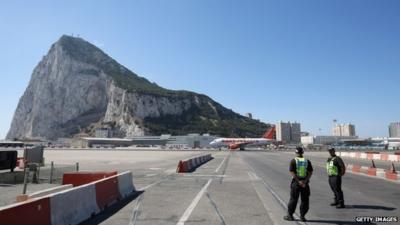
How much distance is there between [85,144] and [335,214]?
582 feet

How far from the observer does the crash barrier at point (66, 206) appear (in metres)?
7.03

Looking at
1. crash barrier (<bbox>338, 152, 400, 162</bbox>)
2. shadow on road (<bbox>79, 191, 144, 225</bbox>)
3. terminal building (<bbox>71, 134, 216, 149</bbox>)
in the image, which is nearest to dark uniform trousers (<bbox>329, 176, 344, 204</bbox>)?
shadow on road (<bbox>79, 191, 144, 225</bbox>)

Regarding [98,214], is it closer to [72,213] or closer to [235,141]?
[72,213]

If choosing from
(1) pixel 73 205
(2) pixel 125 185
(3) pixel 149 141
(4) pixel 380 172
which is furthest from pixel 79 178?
(3) pixel 149 141

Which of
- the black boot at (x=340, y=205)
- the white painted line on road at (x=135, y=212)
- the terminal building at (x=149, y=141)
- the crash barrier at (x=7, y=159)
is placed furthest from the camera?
the terminal building at (x=149, y=141)

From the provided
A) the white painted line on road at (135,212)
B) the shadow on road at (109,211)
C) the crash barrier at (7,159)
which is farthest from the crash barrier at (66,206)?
the crash barrier at (7,159)

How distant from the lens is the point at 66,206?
353 inches

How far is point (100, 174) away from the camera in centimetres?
1644

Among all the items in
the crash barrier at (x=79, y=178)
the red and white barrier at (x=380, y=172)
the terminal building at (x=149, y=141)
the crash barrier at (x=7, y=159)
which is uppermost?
the terminal building at (x=149, y=141)

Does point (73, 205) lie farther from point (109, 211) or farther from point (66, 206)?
point (109, 211)

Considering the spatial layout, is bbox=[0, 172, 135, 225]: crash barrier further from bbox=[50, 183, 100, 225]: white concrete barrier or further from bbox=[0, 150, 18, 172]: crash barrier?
bbox=[0, 150, 18, 172]: crash barrier


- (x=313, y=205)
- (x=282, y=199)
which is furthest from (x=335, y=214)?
(x=282, y=199)

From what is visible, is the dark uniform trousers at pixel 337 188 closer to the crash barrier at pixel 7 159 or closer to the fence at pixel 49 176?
the fence at pixel 49 176

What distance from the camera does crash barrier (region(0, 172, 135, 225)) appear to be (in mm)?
7027
